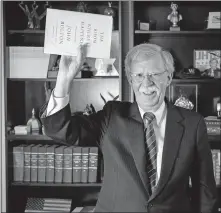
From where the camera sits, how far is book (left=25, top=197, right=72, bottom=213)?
3.33 meters

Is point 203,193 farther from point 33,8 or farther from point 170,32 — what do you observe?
point 33,8

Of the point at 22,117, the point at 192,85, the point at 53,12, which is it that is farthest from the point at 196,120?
the point at 22,117

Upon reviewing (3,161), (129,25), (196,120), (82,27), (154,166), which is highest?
(129,25)

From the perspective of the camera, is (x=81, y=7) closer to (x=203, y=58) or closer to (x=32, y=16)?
(x=32, y=16)

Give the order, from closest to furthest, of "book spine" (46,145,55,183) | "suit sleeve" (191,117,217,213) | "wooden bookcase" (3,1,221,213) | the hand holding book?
the hand holding book, "suit sleeve" (191,117,217,213), "wooden bookcase" (3,1,221,213), "book spine" (46,145,55,183)

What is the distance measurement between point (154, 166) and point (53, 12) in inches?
26.5

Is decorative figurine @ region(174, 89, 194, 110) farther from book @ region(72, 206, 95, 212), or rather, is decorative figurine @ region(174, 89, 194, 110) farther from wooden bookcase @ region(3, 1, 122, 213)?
book @ region(72, 206, 95, 212)

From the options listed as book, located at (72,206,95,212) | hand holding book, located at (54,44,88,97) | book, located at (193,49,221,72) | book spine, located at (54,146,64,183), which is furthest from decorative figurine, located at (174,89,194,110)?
hand holding book, located at (54,44,88,97)

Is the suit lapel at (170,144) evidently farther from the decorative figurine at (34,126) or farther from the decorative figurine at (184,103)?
the decorative figurine at (34,126)

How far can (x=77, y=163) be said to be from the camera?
3225mm

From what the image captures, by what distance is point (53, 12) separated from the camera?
5.19ft

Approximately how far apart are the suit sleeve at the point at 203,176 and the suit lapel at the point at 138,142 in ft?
0.67

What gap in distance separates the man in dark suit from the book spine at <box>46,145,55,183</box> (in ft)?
5.69

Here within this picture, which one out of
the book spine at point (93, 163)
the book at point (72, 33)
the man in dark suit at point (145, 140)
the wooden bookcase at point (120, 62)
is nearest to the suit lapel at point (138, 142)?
the man in dark suit at point (145, 140)
